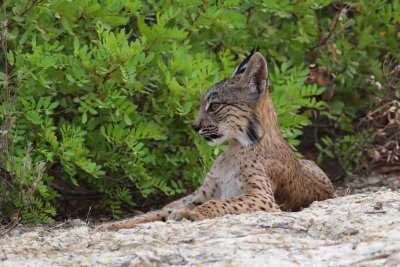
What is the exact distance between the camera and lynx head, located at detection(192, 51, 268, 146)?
620 centimetres

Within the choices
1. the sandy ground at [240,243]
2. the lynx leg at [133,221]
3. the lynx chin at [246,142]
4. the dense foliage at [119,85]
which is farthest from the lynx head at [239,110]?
the sandy ground at [240,243]

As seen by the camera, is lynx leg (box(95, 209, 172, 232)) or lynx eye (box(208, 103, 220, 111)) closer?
lynx leg (box(95, 209, 172, 232))

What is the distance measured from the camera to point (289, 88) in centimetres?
739

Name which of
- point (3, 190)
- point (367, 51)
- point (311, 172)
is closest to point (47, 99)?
point (3, 190)

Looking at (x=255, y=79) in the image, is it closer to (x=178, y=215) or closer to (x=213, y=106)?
(x=213, y=106)

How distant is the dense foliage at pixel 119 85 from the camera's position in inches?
243

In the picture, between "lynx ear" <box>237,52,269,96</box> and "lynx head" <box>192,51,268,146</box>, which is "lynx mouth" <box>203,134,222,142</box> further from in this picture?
"lynx ear" <box>237,52,269,96</box>

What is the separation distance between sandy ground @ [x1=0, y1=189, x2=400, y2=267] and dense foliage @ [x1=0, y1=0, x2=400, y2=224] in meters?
1.15

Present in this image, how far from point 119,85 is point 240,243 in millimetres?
2634

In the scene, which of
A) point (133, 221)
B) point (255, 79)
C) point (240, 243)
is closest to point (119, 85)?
point (255, 79)

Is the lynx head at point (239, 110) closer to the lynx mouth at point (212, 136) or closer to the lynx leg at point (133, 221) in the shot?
the lynx mouth at point (212, 136)

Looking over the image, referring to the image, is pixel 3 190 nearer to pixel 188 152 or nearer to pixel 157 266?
pixel 188 152

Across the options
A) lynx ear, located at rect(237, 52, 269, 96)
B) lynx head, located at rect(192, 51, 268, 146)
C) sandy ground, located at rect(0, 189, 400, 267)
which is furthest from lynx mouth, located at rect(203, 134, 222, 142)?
sandy ground, located at rect(0, 189, 400, 267)

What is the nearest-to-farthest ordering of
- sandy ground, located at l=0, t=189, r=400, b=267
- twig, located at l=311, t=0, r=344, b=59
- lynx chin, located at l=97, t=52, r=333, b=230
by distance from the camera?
sandy ground, located at l=0, t=189, r=400, b=267
lynx chin, located at l=97, t=52, r=333, b=230
twig, located at l=311, t=0, r=344, b=59
